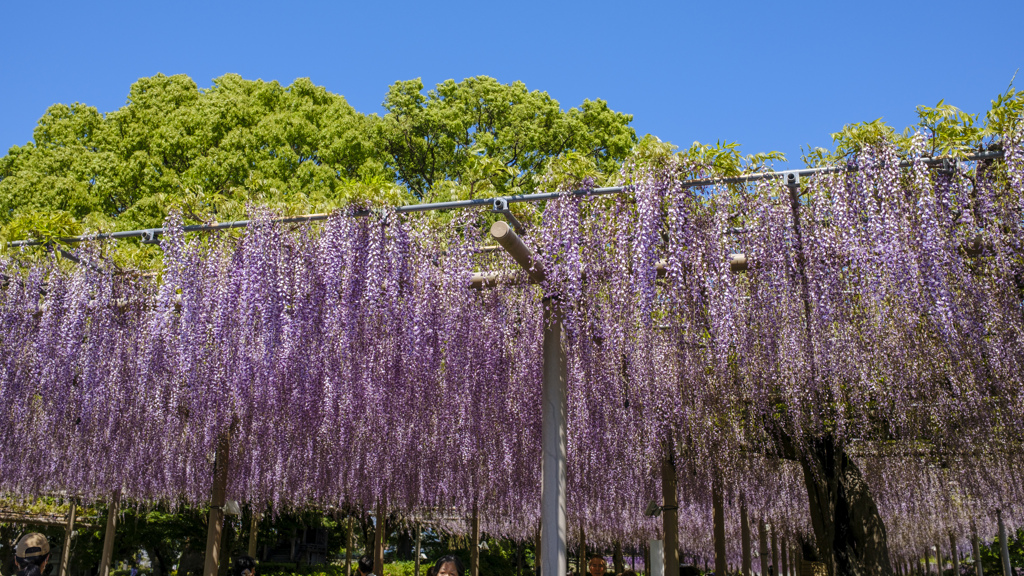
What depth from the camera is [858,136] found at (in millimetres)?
Result: 5090

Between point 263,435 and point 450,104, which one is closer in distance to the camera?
point 263,435

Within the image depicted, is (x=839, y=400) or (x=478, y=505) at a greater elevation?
(x=839, y=400)

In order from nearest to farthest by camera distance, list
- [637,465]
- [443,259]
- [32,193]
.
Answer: [443,259], [637,465], [32,193]

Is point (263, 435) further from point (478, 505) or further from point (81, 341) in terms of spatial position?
point (478, 505)

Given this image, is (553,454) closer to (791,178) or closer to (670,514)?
(791,178)

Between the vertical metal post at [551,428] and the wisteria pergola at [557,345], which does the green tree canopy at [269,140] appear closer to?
the wisteria pergola at [557,345]

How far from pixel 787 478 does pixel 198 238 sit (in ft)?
33.5

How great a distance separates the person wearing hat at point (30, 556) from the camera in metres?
3.80

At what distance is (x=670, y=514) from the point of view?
8359 millimetres

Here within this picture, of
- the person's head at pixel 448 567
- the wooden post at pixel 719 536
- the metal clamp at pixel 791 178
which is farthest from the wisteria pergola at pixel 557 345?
the person's head at pixel 448 567

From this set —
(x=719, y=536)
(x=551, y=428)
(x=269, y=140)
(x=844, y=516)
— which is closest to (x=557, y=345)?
(x=551, y=428)

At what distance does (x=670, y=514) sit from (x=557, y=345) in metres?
3.93

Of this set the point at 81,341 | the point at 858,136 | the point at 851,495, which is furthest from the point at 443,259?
the point at 851,495

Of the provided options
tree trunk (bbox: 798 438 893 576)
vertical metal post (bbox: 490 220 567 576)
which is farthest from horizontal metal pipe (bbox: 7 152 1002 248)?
tree trunk (bbox: 798 438 893 576)
